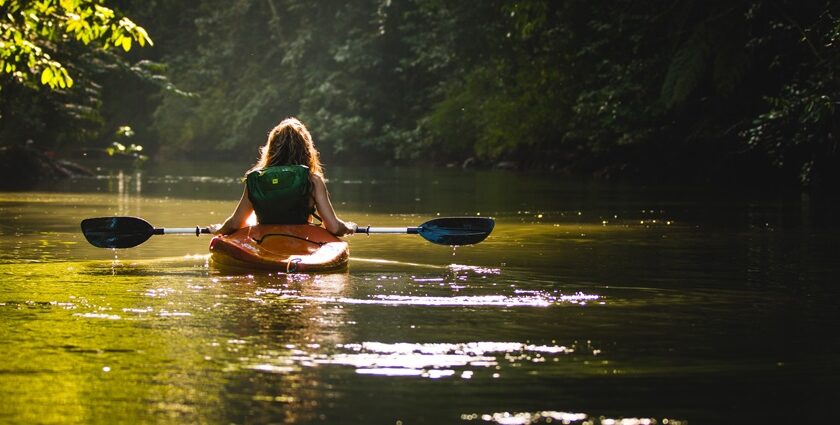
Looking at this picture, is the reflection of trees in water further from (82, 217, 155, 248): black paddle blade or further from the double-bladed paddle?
(82, 217, 155, 248): black paddle blade

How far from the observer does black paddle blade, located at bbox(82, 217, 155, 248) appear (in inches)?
529

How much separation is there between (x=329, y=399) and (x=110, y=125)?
77.4 meters

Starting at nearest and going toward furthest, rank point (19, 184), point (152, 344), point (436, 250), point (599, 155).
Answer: point (152, 344) → point (436, 250) → point (19, 184) → point (599, 155)

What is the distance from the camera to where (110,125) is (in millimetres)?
82062

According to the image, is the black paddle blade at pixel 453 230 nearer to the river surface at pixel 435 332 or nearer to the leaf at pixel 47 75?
the river surface at pixel 435 332

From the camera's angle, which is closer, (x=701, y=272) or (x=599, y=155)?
(x=701, y=272)

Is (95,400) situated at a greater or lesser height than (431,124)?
lesser

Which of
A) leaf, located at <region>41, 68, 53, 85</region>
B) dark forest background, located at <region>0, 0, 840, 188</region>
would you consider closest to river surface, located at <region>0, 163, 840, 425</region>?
leaf, located at <region>41, 68, 53, 85</region>

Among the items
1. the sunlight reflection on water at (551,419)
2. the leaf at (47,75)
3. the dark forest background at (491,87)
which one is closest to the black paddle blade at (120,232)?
the leaf at (47,75)

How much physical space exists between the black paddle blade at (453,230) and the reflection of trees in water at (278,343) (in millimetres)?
1857

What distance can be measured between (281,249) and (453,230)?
74.1 inches

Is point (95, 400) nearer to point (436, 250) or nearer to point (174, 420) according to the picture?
point (174, 420)

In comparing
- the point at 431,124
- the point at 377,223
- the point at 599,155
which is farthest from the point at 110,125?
the point at 377,223

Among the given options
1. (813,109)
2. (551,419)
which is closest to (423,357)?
(551,419)
